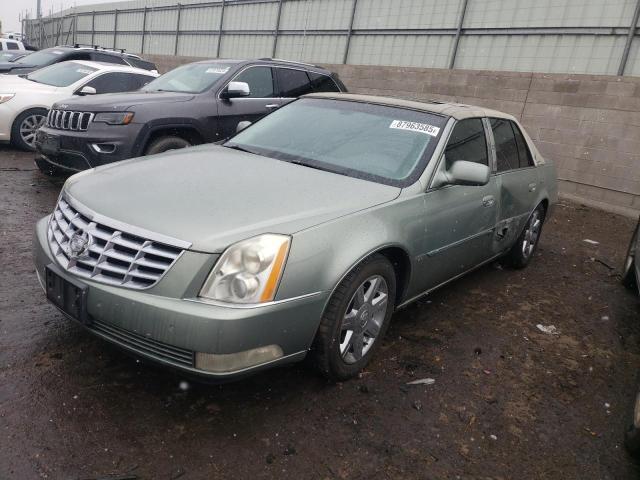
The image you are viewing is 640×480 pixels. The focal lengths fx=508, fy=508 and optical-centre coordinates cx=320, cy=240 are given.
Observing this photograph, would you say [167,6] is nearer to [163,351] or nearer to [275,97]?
[275,97]

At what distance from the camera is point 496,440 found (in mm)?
2527

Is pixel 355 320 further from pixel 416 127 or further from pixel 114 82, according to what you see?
pixel 114 82

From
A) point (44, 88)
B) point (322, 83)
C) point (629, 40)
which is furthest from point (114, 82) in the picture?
point (629, 40)

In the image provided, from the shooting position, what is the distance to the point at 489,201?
3.85 meters

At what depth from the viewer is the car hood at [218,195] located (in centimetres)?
228

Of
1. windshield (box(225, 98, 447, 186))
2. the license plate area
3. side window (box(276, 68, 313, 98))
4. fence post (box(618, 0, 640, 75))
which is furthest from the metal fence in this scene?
the license plate area

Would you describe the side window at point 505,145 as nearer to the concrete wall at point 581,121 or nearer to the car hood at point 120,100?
the car hood at point 120,100

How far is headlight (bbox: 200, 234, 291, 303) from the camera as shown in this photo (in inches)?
84.7

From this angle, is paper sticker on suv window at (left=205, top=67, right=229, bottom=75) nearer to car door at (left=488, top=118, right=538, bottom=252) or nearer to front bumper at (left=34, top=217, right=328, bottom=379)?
car door at (left=488, top=118, right=538, bottom=252)

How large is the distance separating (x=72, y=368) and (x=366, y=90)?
9.38 m

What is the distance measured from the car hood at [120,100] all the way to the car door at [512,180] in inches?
140

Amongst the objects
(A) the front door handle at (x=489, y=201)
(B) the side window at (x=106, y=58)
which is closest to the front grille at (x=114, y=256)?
(A) the front door handle at (x=489, y=201)

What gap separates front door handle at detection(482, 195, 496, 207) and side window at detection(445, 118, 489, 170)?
284mm

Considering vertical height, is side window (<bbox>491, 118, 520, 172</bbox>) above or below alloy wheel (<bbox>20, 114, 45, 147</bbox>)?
above
